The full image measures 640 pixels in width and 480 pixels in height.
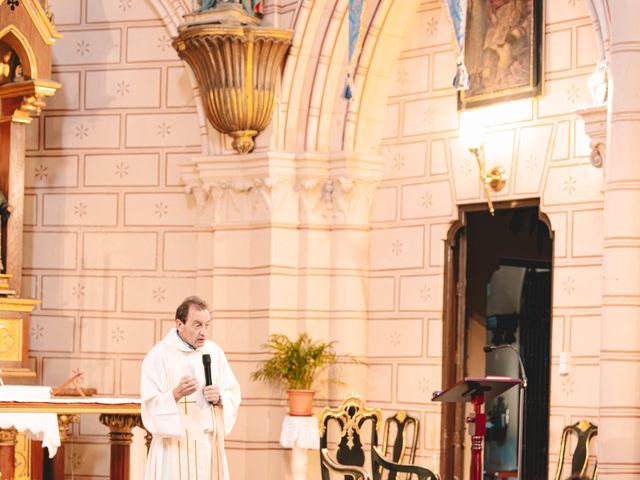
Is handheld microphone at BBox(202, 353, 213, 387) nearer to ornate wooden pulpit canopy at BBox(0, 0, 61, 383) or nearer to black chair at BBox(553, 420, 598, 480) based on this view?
black chair at BBox(553, 420, 598, 480)

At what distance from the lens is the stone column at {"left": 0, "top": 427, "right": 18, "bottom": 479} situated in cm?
1110

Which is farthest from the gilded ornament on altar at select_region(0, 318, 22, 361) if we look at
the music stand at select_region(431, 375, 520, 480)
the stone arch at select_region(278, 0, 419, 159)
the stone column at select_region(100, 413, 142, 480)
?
the music stand at select_region(431, 375, 520, 480)

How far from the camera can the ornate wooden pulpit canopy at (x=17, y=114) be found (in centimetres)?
1248

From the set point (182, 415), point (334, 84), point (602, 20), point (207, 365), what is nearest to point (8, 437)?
point (182, 415)

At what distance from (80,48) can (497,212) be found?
164 inches

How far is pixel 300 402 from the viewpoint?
12.3 metres

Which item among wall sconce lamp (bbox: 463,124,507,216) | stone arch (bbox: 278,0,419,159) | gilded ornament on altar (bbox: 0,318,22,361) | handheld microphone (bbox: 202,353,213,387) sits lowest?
gilded ornament on altar (bbox: 0,318,22,361)

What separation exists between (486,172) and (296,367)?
2.18 metres

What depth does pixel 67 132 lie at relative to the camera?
13586 millimetres

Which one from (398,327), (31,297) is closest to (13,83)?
(31,297)

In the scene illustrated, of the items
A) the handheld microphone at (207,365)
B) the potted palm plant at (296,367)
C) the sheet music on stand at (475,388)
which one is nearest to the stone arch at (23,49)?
the potted palm plant at (296,367)

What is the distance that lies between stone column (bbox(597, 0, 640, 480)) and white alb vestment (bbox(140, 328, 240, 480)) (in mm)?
2024

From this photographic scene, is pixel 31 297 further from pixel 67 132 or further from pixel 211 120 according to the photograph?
pixel 211 120

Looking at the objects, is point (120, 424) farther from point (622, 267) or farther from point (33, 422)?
point (622, 267)
